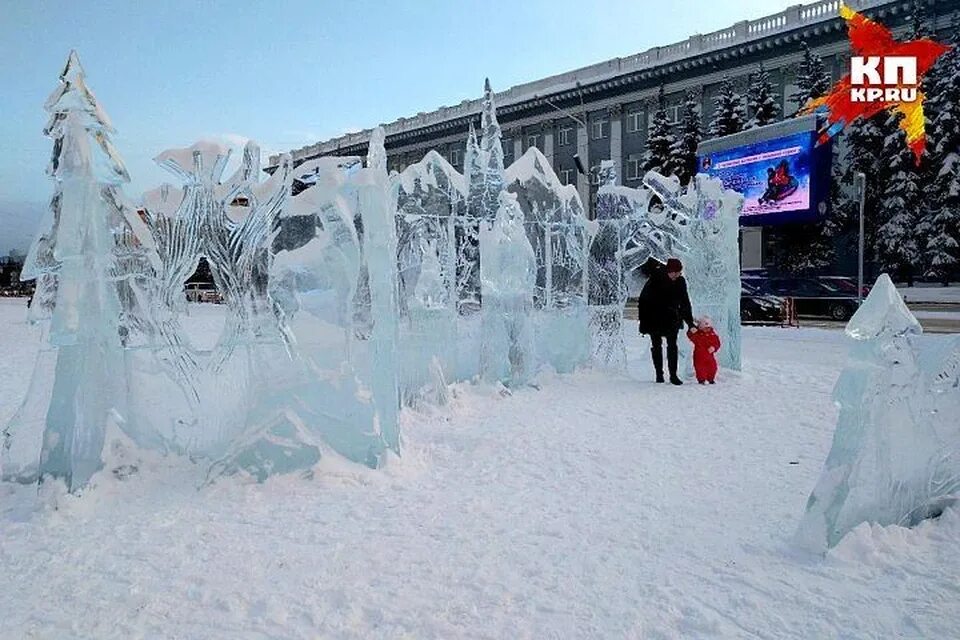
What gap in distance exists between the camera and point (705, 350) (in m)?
8.70

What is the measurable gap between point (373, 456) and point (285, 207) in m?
1.87

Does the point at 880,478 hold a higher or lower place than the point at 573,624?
higher

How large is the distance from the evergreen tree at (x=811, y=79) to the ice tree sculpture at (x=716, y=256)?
22.6 m

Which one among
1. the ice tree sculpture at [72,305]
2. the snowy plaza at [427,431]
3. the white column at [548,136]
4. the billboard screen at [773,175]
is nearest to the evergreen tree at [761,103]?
the billboard screen at [773,175]

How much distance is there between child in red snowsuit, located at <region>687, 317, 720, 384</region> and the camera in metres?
8.71

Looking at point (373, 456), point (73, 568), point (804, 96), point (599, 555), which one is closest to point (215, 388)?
point (373, 456)

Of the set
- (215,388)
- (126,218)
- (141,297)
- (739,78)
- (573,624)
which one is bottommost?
(573,624)

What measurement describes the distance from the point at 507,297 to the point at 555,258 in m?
1.62

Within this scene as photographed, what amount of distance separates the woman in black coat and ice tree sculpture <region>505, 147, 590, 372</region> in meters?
1.11

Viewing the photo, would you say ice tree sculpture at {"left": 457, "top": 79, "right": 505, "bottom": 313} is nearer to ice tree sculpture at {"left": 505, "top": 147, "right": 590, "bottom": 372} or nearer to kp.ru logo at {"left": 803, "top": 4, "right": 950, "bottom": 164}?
ice tree sculpture at {"left": 505, "top": 147, "right": 590, "bottom": 372}

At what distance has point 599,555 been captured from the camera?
3371mm

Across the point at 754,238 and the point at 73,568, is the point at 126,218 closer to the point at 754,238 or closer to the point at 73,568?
the point at 73,568

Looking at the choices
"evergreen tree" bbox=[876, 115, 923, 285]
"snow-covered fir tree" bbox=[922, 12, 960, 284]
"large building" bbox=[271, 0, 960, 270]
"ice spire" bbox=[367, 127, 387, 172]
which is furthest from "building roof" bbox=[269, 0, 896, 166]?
"ice spire" bbox=[367, 127, 387, 172]

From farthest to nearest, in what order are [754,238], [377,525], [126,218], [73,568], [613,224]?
[754,238]
[613,224]
[126,218]
[377,525]
[73,568]
